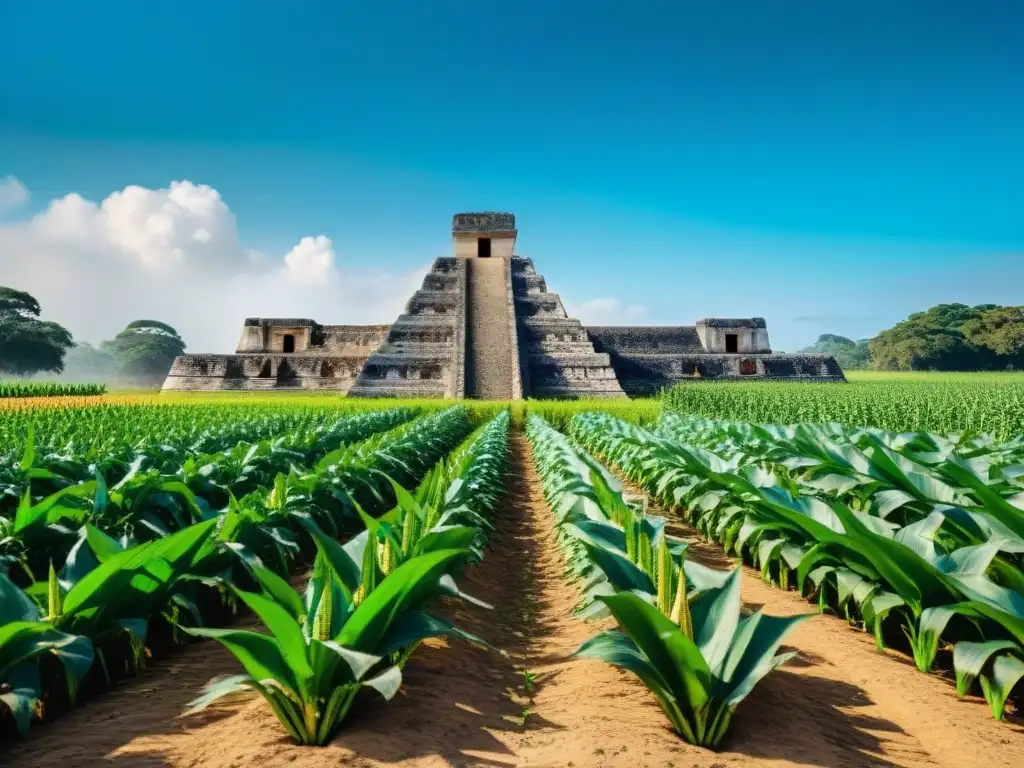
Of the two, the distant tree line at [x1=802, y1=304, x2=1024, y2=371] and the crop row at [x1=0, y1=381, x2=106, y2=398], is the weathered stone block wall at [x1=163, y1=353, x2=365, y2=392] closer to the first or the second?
the crop row at [x1=0, y1=381, x2=106, y2=398]

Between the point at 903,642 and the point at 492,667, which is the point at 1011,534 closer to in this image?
the point at 903,642

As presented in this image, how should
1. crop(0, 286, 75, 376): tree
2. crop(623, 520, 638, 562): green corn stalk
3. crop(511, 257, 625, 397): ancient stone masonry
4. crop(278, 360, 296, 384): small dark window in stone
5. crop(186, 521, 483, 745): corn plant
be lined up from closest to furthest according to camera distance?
crop(186, 521, 483, 745): corn plant < crop(623, 520, 638, 562): green corn stalk < crop(511, 257, 625, 397): ancient stone masonry < crop(278, 360, 296, 384): small dark window in stone < crop(0, 286, 75, 376): tree

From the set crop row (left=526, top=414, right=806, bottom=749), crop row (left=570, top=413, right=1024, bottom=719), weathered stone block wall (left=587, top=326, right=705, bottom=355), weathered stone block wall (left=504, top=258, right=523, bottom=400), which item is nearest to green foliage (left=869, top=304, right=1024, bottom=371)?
weathered stone block wall (left=587, top=326, right=705, bottom=355)

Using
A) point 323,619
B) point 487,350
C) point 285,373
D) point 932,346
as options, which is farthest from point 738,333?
point 323,619

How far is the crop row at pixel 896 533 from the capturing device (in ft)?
8.68

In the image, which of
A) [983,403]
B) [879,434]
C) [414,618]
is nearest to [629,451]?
[879,434]

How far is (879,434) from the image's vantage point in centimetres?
720

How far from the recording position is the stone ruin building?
27797mm

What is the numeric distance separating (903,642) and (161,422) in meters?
11.7

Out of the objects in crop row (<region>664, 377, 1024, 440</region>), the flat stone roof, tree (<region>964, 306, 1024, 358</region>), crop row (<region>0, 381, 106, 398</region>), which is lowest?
crop row (<region>664, 377, 1024, 440</region>)

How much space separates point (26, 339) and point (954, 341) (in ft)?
219

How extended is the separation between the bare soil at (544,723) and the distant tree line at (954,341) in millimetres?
56222

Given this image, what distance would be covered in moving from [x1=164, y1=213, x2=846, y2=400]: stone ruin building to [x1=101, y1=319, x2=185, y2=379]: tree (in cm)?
3701

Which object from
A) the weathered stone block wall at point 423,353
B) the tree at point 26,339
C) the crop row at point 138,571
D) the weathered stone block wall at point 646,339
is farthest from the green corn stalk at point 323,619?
the tree at point 26,339
